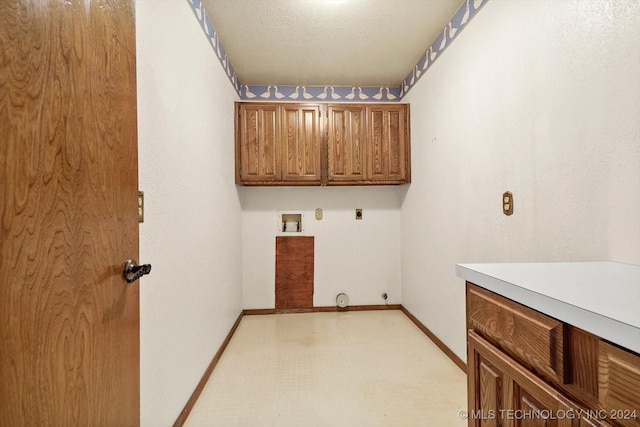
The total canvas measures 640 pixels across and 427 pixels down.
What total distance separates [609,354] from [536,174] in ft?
3.45

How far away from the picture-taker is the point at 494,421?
842mm

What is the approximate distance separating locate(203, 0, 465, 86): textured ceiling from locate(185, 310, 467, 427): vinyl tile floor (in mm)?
2515

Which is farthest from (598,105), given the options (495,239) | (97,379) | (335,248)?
(335,248)

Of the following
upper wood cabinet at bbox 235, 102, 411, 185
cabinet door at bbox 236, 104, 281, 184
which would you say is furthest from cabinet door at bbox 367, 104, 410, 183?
cabinet door at bbox 236, 104, 281, 184

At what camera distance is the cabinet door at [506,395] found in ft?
2.15

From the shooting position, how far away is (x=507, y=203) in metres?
1.55

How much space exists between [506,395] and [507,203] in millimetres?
1061

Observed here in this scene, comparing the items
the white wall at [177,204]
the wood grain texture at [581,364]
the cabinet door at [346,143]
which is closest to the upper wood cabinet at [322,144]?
the cabinet door at [346,143]

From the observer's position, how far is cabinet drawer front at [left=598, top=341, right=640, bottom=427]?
0.49 meters

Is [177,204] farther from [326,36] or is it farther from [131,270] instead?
[326,36]

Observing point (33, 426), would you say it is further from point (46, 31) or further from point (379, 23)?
point (379, 23)

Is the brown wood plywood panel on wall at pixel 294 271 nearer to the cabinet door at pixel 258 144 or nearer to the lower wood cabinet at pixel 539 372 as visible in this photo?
the cabinet door at pixel 258 144

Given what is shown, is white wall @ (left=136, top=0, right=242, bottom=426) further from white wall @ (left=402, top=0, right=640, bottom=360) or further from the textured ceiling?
white wall @ (left=402, top=0, right=640, bottom=360)

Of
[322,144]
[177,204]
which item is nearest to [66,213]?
[177,204]
